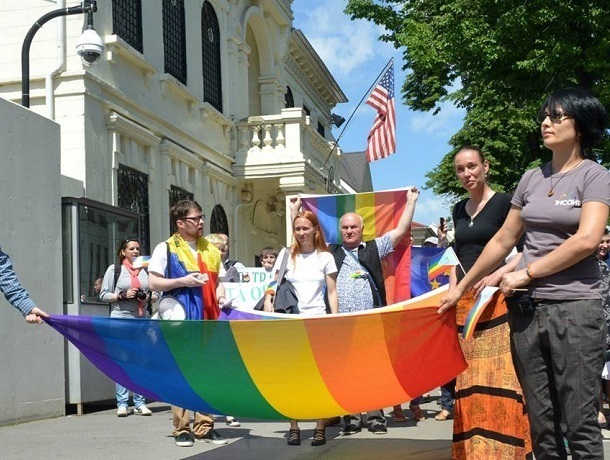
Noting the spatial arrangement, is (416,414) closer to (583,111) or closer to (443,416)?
(443,416)

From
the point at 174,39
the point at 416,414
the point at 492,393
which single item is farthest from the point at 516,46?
the point at 492,393

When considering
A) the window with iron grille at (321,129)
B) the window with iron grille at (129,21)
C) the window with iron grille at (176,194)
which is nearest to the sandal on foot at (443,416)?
the window with iron grille at (129,21)

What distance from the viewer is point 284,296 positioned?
7965 millimetres

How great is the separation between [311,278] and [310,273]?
0.04 metres

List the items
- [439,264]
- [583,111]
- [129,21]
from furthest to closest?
[129,21] < [439,264] < [583,111]

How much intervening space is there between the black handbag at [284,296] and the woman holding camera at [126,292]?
10.7 feet

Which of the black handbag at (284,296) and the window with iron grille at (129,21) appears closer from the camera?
the black handbag at (284,296)

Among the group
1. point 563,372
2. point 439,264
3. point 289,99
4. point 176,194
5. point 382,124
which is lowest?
point 563,372

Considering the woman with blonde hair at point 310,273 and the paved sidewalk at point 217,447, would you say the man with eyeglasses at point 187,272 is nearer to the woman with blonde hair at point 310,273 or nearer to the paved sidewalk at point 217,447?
the paved sidewalk at point 217,447

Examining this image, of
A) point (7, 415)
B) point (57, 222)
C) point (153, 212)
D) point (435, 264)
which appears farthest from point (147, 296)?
point (153, 212)

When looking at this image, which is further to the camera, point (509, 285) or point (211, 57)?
point (211, 57)

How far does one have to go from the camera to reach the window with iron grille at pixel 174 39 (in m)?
19.3

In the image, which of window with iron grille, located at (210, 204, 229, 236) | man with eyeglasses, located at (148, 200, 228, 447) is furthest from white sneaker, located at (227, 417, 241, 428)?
window with iron grille, located at (210, 204, 229, 236)

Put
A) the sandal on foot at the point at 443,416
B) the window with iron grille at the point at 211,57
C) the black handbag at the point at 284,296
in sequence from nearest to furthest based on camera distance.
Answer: the black handbag at the point at 284,296 → the sandal on foot at the point at 443,416 → the window with iron grille at the point at 211,57
